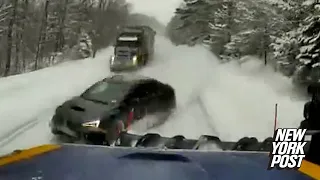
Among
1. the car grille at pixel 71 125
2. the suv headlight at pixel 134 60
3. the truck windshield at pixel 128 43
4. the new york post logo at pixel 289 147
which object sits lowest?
the new york post logo at pixel 289 147

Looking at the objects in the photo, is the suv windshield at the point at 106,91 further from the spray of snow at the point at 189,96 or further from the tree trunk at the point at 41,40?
the tree trunk at the point at 41,40

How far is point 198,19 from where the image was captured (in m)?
2.01

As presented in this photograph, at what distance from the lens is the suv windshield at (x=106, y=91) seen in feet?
6.66

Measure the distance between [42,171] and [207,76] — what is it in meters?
0.75

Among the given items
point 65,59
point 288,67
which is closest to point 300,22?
point 288,67

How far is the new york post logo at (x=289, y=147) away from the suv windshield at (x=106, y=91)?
2.07ft

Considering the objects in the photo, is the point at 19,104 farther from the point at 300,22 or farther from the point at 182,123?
the point at 300,22

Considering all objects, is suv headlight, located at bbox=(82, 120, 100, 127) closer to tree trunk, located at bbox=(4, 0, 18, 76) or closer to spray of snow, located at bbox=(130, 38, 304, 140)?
spray of snow, located at bbox=(130, 38, 304, 140)

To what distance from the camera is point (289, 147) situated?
2.00 metres

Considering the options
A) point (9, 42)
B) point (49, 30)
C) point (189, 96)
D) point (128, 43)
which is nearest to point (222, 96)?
point (189, 96)

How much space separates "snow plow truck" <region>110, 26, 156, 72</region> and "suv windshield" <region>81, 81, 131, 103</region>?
7cm

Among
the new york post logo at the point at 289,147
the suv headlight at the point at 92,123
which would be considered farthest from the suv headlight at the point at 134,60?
the new york post logo at the point at 289,147

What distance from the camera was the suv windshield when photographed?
6.66ft

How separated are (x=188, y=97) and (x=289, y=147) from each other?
17.4 inches
